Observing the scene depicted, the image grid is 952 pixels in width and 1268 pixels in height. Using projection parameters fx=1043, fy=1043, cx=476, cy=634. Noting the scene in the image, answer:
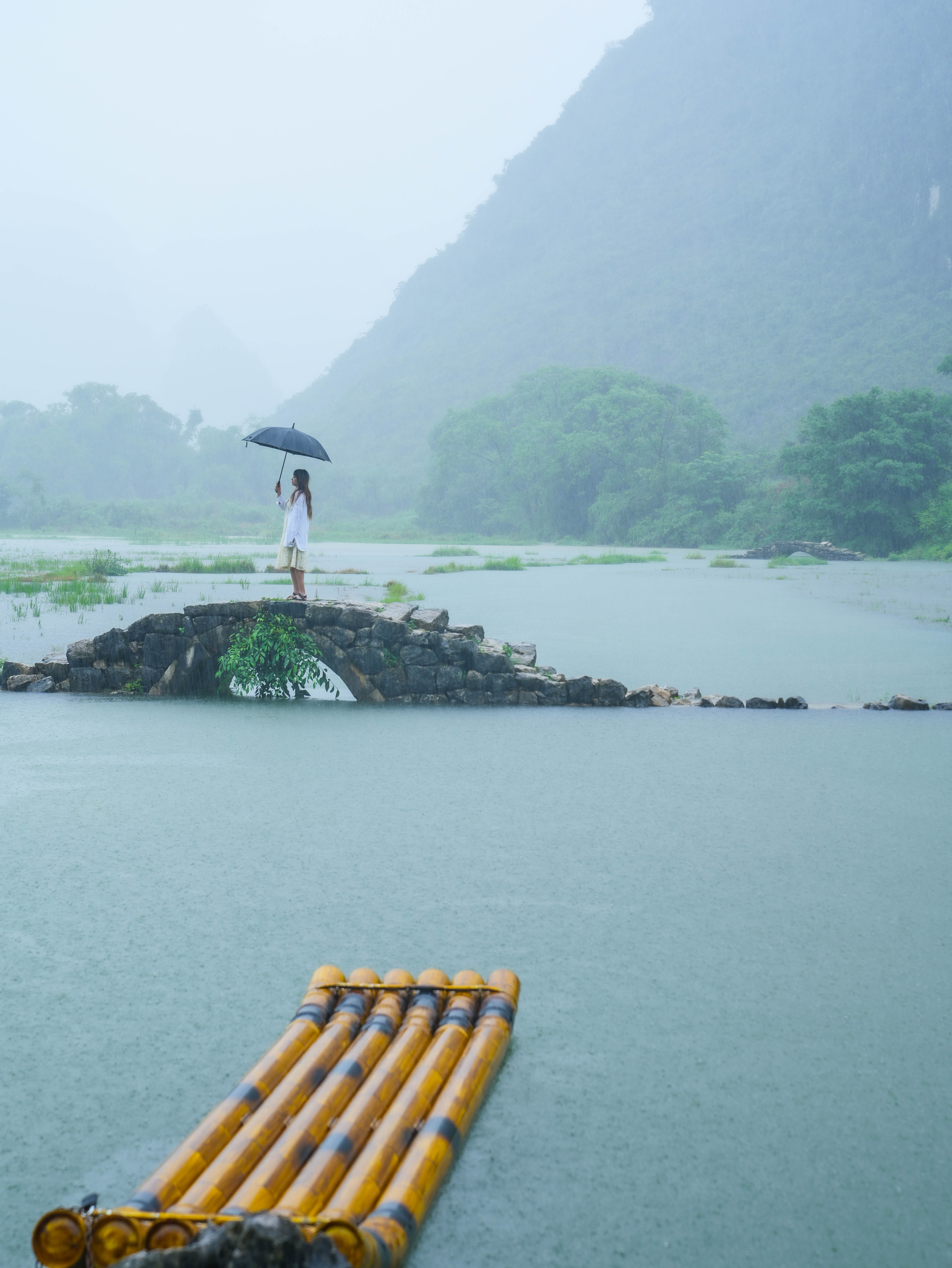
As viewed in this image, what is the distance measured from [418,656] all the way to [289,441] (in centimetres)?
236

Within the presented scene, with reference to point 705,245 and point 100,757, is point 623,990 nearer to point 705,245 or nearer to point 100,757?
point 100,757

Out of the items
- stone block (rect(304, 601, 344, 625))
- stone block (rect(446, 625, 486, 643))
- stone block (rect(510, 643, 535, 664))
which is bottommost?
stone block (rect(510, 643, 535, 664))

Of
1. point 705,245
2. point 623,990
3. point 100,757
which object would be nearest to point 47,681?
point 100,757

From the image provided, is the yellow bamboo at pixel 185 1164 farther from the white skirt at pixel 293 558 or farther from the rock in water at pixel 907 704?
the white skirt at pixel 293 558

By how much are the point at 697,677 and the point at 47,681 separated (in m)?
6.69

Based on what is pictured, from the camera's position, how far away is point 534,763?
709 centimetres

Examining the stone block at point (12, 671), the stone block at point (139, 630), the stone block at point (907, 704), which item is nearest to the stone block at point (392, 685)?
the stone block at point (139, 630)

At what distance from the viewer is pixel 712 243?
414ft

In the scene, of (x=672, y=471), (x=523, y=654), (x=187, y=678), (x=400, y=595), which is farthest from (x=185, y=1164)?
(x=672, y=471)

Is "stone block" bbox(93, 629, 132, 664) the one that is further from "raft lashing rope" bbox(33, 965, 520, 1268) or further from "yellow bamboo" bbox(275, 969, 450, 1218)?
"yellow bamboo" bbox(275, 969, 450, 1218)

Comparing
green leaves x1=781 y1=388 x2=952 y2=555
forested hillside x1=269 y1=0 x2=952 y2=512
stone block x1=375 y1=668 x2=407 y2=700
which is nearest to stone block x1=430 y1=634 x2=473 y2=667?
stone block x1=375 y1=668 x2=407 y2=700

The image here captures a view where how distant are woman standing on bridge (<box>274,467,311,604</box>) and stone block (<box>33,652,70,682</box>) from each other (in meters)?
2.30

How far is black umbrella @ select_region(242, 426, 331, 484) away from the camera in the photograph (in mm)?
9594

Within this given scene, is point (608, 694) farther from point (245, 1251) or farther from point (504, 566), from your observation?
point (504, 566)
